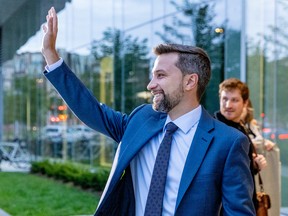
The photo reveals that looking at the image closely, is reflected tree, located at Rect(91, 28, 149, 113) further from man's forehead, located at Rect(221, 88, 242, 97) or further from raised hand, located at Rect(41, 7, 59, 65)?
raised hand, located at Rect(41, 7, 59, 65)

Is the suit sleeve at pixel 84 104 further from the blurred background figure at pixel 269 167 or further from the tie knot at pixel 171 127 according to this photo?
the blurred background figure at pixel 269 167

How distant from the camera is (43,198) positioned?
42.3 feet

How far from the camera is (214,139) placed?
2354 mm

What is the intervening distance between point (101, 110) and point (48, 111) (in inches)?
808

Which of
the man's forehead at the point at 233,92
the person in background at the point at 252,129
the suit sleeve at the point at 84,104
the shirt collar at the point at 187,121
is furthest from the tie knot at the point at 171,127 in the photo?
the person in background at the point at 252,129

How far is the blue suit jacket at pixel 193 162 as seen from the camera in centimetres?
228

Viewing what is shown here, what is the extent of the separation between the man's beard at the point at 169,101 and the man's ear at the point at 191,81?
0.09 ft

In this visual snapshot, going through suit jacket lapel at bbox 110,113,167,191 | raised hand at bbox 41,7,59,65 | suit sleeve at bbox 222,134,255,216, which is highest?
raised hand at bbox 41,7,59,65

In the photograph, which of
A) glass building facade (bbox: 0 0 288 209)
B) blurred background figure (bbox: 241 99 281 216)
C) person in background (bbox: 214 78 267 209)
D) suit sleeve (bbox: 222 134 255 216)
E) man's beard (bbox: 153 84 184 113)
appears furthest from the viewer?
glass building facade (bbox: 0 0 288 209)

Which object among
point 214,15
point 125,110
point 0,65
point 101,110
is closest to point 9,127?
point 0,65

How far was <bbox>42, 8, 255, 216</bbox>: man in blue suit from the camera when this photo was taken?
90.0 inches

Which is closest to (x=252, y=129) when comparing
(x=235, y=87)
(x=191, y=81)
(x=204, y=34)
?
(x=235, y=87)

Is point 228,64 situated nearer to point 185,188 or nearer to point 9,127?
point 185,188

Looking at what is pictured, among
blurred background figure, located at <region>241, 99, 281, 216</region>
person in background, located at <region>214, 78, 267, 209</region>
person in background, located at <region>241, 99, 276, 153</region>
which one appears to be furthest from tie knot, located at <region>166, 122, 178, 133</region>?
blurred background figure, located at <region>241, 99, 281, 216</region>
